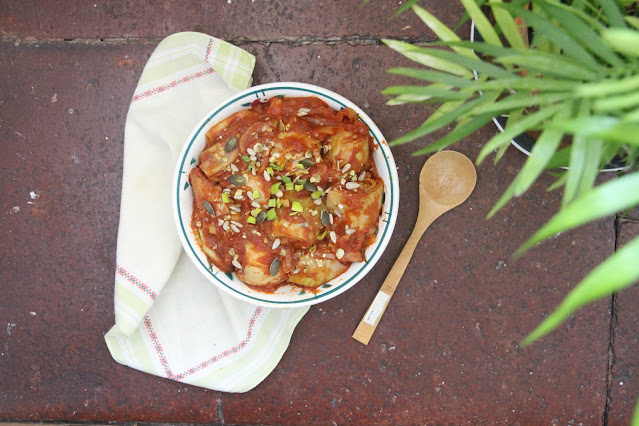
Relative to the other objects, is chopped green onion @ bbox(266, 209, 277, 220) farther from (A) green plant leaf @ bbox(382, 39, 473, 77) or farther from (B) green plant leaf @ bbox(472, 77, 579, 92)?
(B) green plant leaf @ bbox(472, 77, 579, 92)

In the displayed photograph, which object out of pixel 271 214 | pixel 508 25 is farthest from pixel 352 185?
pixel 508 25

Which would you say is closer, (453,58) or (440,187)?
(453,58)

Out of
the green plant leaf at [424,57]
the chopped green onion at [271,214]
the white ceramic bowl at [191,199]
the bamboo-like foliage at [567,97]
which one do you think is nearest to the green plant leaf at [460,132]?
the bamboo-like foliage at [567,97]

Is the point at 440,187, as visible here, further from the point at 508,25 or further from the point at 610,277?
the point at 610,277

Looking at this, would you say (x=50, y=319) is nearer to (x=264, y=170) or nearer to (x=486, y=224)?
(x=264, y=170)

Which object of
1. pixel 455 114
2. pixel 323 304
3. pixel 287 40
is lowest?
pixel 323 304

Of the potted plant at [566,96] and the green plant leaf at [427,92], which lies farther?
the green plant leaf at [427,92]

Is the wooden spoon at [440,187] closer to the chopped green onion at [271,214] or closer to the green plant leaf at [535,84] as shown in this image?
the chopped green onion at [271,214]
